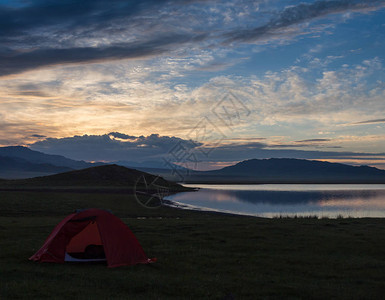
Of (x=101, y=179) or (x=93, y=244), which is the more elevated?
(x=93, y=244)

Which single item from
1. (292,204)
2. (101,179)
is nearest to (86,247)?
(292,204)

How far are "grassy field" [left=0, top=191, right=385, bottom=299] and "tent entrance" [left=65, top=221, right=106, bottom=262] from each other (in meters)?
0.82

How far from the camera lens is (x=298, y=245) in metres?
20.6

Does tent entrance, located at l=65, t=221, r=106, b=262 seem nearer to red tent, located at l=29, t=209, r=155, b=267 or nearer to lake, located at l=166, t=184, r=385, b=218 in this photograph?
red tent, located at l=29, t=209, r=155, b=267

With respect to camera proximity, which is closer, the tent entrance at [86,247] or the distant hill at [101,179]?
the tent entrance at [86,247]

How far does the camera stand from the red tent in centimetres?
1597

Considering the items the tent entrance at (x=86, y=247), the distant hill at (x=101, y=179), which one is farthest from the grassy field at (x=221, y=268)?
the distant hill at (x=101, y=179)

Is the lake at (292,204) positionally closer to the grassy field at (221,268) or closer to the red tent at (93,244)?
the grassy field at (221,268)

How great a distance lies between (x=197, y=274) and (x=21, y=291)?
6.20 metres

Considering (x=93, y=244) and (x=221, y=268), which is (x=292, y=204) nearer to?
(x=221, y=268)

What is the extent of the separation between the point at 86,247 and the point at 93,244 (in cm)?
52

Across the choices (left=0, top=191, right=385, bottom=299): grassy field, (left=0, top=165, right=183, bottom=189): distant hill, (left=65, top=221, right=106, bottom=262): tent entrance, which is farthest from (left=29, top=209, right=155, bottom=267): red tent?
(left=0, top=165, right=183, bottom=189): distant hill

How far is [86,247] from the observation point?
16859mm

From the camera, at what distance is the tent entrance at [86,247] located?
1658 centimetres
